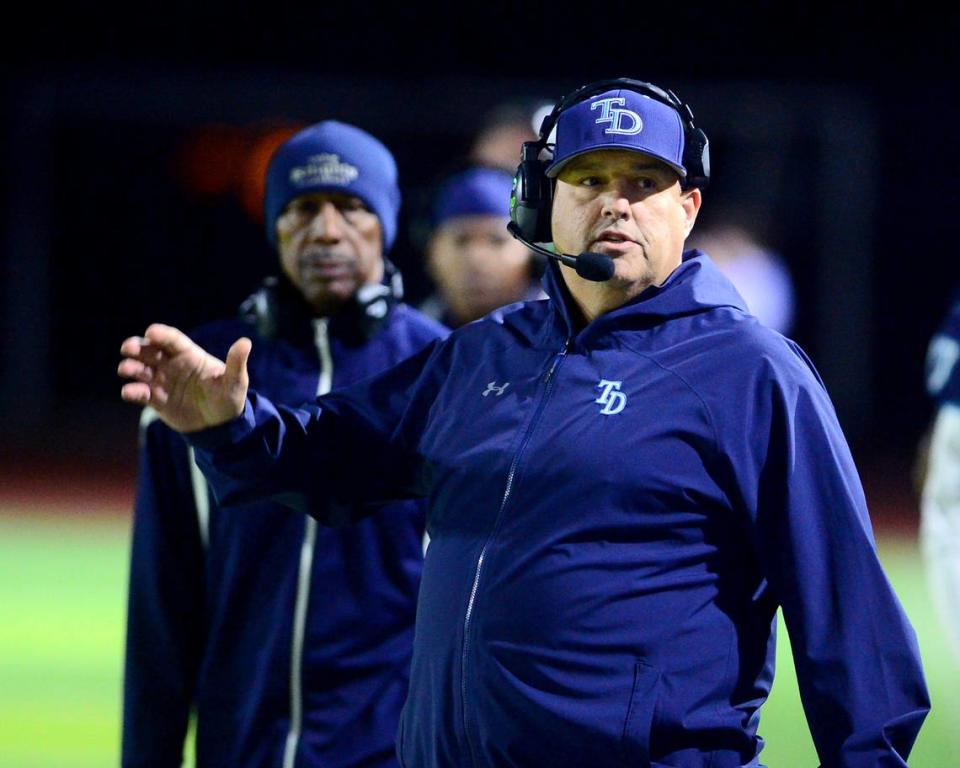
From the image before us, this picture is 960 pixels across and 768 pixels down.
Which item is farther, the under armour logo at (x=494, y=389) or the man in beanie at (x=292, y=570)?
the man in beanie at (x=292, y=570)

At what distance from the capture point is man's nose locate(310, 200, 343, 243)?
14.0ft

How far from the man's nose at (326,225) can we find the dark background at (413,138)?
1296cm

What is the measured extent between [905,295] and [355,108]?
637 cm

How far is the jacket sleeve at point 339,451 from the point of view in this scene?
3.34m

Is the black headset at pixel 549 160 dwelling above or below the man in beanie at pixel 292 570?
above

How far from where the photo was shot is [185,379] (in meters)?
3.25

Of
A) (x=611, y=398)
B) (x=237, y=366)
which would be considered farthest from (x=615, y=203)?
(x=237, y=366)

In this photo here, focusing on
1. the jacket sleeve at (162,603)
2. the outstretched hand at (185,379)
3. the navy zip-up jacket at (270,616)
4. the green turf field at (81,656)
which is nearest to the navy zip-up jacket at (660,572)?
the outstretched hand at (185,379)

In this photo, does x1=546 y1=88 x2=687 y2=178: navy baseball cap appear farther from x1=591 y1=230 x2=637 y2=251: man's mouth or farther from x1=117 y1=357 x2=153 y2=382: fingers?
x1=117 y1=357 x2=153 y2=382: fingers

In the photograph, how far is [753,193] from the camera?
18.7 meters

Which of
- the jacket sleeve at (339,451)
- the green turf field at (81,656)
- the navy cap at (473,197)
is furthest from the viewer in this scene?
the green turf field at (81,656)

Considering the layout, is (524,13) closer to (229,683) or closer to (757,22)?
(757,22)

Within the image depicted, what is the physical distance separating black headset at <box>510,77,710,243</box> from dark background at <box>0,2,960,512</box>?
13942mm

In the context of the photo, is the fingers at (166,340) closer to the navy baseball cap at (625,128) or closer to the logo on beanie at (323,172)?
the navy baseball cap at (625,128)
